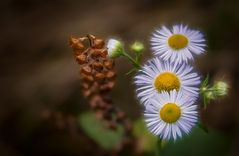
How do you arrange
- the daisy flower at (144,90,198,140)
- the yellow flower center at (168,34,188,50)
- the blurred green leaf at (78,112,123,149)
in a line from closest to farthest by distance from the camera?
the daisy flower at (144,90,198,140)
the yellow flower center at (168,34,188,50)
the blurred green leaf at (78,112,123,149)

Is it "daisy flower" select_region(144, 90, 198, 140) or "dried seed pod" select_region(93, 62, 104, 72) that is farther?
"dried seed pod" select_region(93, 62, 104, 72)

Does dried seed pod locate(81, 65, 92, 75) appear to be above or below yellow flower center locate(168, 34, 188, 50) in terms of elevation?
below

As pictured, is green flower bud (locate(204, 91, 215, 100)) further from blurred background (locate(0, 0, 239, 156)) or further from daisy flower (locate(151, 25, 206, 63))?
blurred background (locate(0, 0, 239, 156))

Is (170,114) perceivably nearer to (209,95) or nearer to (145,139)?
(209,95)

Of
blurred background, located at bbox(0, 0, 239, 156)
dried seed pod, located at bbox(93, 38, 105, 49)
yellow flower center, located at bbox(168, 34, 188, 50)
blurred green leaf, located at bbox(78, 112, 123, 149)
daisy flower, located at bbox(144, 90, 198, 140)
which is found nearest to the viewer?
daisy flower, located at bbox(144, 90, 198, 140)

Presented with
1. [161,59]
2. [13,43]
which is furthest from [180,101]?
[13,43]

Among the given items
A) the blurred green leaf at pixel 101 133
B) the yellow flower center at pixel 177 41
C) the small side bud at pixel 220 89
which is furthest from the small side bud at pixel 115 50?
the blurred green leaf at pixel 101 133

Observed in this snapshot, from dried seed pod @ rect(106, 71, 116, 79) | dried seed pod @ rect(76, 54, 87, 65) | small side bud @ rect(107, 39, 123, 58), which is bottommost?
dried seed pod @ rect(106, 71, 116, 79)

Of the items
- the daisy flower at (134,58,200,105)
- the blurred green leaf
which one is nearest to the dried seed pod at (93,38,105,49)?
the daisy flower at (134,58,200,105)

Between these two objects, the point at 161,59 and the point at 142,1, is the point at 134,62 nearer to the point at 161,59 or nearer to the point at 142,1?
the point at 161,59
